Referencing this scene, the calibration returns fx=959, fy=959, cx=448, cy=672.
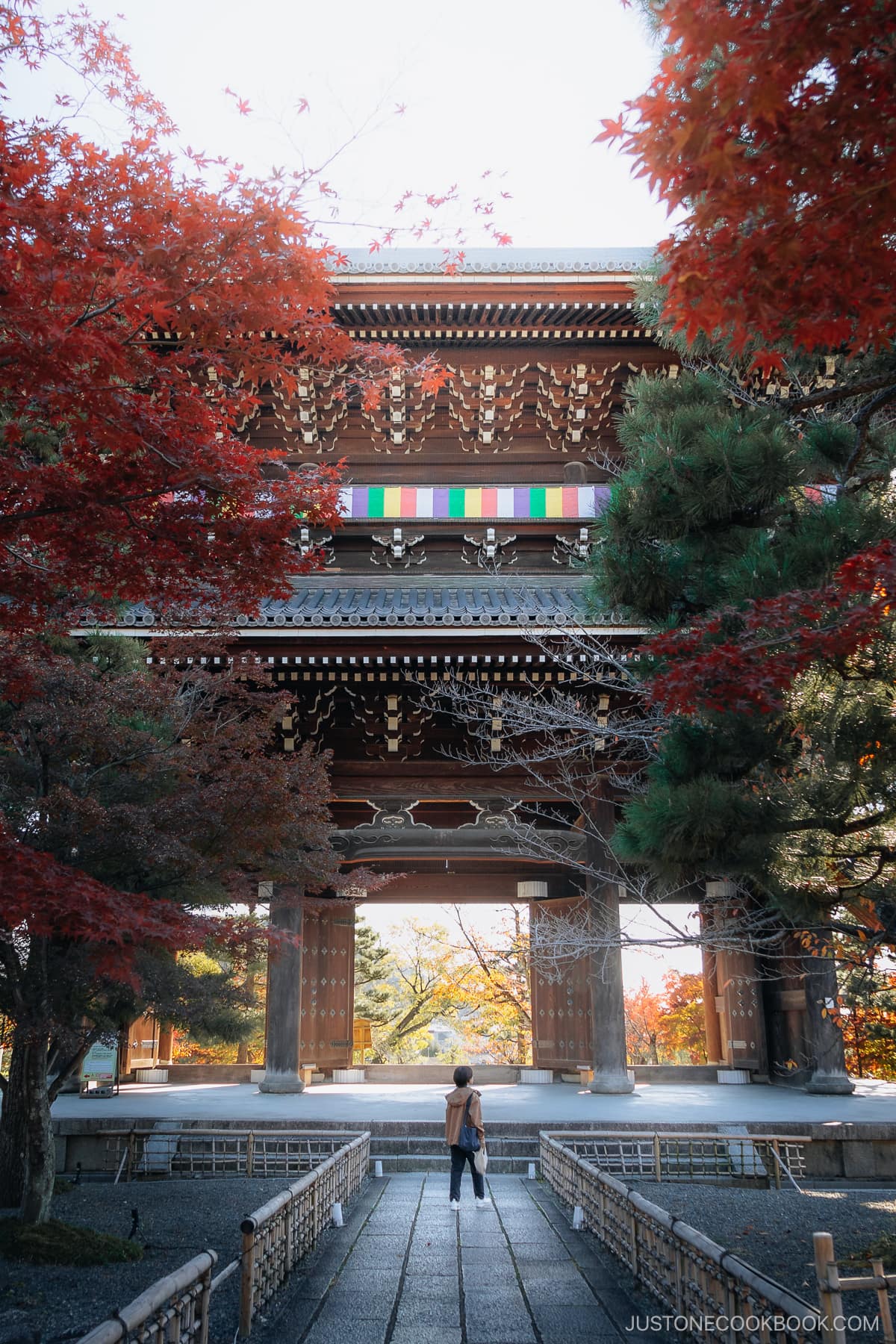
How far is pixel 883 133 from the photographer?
2971 mm

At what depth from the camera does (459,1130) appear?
7.28m

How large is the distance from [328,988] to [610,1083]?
455cm

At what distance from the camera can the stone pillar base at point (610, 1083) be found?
1164 cm

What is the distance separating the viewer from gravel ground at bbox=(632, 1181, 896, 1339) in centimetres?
550

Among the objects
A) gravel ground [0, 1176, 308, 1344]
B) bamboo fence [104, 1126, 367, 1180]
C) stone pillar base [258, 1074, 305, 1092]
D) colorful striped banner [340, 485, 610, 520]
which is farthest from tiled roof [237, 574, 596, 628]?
stone pillar base [258, 1074, 305, 1092]

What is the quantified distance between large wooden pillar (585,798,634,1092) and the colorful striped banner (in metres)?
4.06

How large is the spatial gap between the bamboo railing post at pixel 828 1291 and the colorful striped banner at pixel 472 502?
1064 cm

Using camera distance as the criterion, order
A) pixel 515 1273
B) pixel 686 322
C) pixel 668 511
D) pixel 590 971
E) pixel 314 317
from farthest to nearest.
→ pixel 590 971 → pixel 668 511 → pixel 515 1273 → pixel 314 317 → pixel 686 322

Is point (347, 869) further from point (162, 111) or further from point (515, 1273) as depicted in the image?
point (162, 111)

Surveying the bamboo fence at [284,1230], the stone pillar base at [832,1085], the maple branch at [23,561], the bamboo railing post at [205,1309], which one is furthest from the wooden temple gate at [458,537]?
the bamboo railing post at [205,1309]

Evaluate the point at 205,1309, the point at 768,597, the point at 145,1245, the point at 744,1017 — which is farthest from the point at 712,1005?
the point at 205,1309

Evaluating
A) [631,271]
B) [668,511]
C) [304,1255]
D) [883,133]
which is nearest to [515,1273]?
[304,1255]

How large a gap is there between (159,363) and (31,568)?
1.25m

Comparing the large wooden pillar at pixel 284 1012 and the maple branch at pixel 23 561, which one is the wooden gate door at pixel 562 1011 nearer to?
the large wooden pillar at pixel 284 1012
